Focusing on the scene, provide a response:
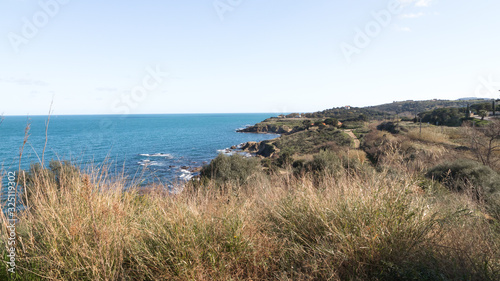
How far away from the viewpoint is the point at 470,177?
333 inches

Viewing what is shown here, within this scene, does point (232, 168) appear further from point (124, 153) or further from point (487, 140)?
point (124, 153)

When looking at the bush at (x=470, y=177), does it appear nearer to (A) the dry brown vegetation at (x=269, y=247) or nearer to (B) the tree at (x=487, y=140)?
(B) the tree at (x=487, y=140)

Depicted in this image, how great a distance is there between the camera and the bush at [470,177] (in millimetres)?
7859

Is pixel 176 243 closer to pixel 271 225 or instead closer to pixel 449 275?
pixel 271 225

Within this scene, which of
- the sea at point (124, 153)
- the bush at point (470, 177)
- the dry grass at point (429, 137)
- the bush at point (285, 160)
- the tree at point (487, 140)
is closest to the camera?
the sea at point (124, 153)

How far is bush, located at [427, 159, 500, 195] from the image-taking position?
7859mm

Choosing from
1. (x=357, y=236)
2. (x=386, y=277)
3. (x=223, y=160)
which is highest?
(x=357, y=236)

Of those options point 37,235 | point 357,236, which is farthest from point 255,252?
point 37,235

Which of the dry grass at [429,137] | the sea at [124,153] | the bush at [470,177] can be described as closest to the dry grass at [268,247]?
the sea at [124,153]

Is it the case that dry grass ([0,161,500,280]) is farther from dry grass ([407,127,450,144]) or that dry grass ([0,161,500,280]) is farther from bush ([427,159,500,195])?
dry grass ([407,127,450,144])

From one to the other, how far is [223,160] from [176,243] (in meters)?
11.3

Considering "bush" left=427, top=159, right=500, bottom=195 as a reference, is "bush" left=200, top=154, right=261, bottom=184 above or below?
below

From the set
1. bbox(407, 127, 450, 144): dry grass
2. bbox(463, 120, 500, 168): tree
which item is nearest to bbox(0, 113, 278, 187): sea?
bbox(463, 120, 500, 168): tree

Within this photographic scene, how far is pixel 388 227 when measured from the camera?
2.89 metres
